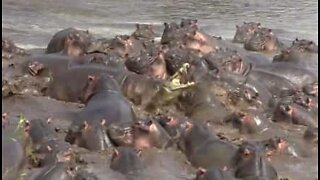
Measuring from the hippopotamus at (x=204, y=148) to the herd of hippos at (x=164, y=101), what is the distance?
0.03 feet

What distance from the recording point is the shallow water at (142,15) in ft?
39.6

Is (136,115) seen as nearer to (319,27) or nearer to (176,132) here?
(176,132)

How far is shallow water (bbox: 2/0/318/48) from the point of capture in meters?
12.1

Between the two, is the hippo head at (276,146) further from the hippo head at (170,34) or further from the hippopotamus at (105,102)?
the hippo head at (170,34)

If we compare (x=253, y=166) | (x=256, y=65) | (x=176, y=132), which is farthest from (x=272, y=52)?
(x=253, y=166)

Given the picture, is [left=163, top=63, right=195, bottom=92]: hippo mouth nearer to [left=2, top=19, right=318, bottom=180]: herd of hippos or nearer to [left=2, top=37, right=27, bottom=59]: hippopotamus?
[left=2, top=19, right=318, bottom=180]: herd of hippos

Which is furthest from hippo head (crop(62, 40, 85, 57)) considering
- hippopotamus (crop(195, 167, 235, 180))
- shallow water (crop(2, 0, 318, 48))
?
hippopotamus (crop(195, 167, 235, 180))

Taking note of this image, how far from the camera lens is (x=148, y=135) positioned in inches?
248

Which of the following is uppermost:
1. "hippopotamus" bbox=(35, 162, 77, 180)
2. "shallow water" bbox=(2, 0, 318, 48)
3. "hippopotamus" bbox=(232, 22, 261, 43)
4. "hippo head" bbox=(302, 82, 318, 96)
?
"hippopotamus" bbox=(35, 162, 77, 180)

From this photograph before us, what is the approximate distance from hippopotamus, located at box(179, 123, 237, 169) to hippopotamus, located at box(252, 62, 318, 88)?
2.35 metres

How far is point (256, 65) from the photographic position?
9297 millimetres

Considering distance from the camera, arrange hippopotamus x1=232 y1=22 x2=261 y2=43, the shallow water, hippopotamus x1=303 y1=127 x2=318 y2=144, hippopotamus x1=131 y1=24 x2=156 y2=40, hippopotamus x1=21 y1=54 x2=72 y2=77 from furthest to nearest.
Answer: the shallow water < hippopotamus x1=232 y1=22 x2=261 y2=43 < hippopotamus x1=131 y1=24 x2=156 y2=40 < hippopotamus x1=21 y1=54 x2=72 y2=77 < hippopotamus x1=303 y1=127 x2=318 y2=144

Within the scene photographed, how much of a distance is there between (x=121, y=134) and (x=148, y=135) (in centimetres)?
22

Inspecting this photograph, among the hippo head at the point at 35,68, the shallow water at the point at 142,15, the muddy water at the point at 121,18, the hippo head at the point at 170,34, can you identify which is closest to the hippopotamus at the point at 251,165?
the muddy water at the point at 121,18
